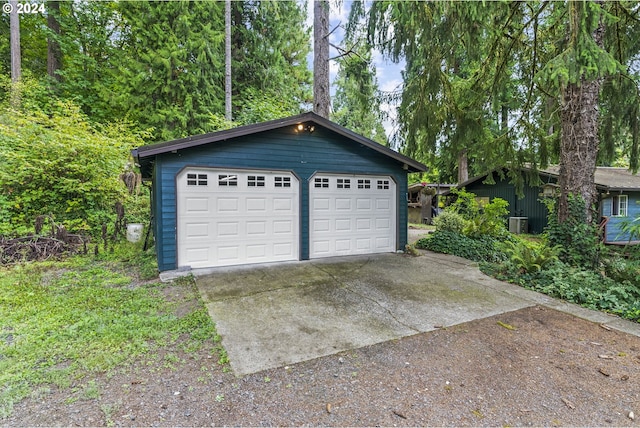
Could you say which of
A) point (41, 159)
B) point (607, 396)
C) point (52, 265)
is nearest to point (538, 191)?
point (607, 396)

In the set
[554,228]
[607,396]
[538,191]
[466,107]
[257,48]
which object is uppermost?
[257,48]

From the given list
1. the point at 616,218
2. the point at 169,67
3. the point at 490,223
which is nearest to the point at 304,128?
the point at 490,223

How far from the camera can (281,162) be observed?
6.07 m

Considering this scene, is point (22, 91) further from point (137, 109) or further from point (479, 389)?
point (479, 389)

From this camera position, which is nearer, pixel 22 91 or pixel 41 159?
pixel 41 159

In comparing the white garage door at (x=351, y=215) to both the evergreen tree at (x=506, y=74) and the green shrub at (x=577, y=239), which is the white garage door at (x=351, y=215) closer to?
the evergreen tree at (x=506, y=74)

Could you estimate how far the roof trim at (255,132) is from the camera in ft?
16.0

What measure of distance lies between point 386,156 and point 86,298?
618cm

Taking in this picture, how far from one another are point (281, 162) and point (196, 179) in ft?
5.48

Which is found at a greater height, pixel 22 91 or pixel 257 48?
pixel 257 48

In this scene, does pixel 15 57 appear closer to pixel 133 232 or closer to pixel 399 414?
pixel 133 232

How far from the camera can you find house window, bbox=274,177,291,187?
6.13 m

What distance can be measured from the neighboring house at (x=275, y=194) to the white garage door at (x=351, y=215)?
0.02m

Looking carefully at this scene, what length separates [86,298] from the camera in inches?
153
